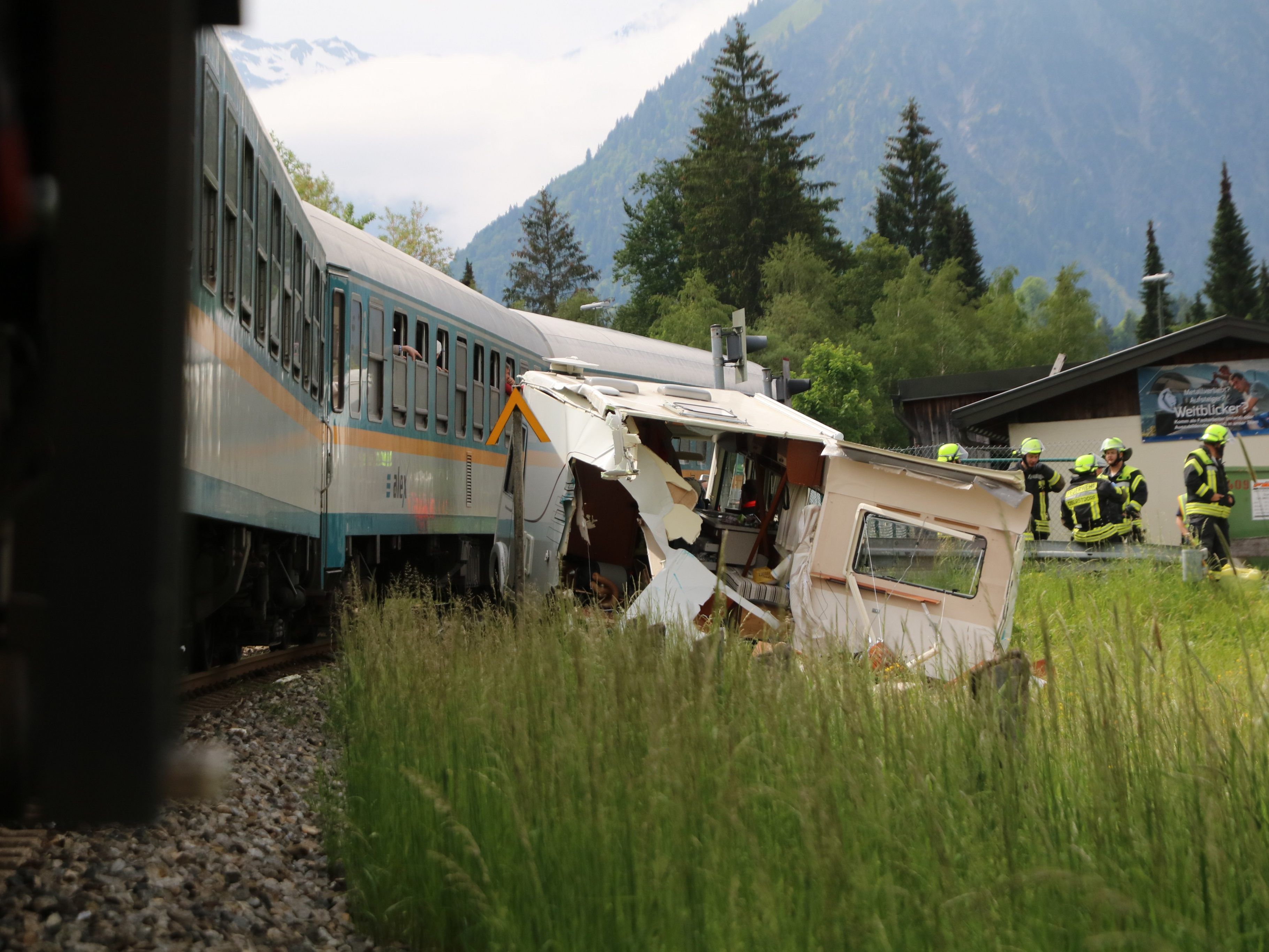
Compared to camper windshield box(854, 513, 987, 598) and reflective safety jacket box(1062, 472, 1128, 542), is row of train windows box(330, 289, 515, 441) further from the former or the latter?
reflective safety jacket box(1062, 472, 1128, 542)

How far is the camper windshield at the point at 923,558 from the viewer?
10320 mm

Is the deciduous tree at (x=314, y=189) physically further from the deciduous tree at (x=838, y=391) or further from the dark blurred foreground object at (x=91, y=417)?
the dark blurred foreground object at (x=91, y=417)

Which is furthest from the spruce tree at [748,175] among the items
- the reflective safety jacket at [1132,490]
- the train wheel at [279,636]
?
the train wheel at [279,636]

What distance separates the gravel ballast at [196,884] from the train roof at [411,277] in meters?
6.74

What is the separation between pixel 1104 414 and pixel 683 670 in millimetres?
21756

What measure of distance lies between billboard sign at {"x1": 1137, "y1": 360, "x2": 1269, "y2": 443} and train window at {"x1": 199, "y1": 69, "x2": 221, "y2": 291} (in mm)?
19952

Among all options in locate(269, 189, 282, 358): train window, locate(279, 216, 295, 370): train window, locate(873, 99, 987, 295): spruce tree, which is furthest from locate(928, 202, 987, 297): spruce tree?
locate(269, 189, 282, 358): train window

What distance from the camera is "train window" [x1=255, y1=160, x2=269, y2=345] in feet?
26.7

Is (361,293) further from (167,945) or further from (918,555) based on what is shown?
(167,945)

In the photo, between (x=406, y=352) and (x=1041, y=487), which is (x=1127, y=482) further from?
(x=406, y=352)

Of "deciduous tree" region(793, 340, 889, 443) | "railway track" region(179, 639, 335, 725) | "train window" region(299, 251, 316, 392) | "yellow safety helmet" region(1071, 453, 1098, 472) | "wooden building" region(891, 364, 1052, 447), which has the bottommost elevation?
"railway track" region(179, 639, 335, 725)

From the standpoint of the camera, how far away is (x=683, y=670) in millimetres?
4211

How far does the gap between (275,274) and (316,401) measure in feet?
8.51

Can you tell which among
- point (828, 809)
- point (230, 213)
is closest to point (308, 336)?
point (230, 213)
